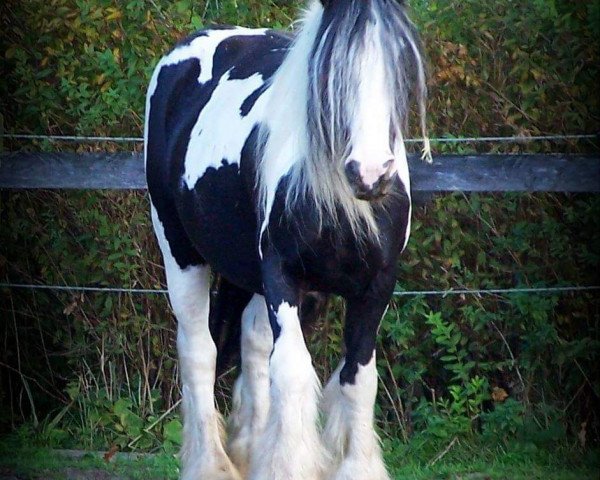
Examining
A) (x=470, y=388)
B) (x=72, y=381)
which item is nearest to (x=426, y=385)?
(x=470, y=388)

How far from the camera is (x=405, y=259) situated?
621 centimetres

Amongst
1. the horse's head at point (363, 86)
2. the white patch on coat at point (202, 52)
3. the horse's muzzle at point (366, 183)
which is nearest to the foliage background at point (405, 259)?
the white patch on coat at point (202, 52)

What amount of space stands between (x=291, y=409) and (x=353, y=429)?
360mm

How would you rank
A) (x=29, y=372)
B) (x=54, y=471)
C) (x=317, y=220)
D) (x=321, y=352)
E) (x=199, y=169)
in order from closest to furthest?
1. (x=317, y=220)
2. (x=199, y=169)
3. (x=54, y=471)
4. (x=321, y=352)
5. (x=29, y=372)

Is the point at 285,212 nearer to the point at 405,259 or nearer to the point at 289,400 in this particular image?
the point at 289,400

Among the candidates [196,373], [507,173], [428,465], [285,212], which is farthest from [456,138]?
[285,212]

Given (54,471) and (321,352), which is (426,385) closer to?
(321,352)

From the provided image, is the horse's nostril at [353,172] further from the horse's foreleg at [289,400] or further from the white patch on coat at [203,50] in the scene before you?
the white patch on coat at [203,50]

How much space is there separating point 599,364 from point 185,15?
2788mm

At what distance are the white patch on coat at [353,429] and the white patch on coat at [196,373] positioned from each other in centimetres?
82

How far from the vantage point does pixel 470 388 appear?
6152 millimetres

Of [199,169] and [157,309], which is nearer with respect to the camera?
[199,169]

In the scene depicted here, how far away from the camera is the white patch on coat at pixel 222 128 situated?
4.91 m

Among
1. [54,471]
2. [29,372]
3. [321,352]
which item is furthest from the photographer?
[29,372]
